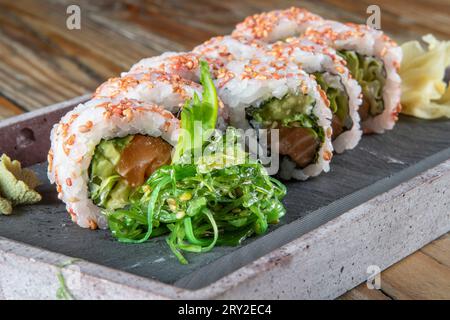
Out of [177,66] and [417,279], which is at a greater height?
[177,66]

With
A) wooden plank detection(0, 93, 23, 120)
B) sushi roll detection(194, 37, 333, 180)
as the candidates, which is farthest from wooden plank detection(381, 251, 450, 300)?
wooden plank detection(0, 93, 23, 120)

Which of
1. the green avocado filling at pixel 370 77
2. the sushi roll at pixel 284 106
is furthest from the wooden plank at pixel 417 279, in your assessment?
the green avocado filling at pixel 370 77

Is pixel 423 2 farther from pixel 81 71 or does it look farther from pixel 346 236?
pixel 346 236

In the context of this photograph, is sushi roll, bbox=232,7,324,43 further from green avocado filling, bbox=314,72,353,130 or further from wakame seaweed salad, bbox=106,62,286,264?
wakame seaweed salad, bbox=106,62,286,264

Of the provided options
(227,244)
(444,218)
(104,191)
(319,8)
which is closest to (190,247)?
(227,244)

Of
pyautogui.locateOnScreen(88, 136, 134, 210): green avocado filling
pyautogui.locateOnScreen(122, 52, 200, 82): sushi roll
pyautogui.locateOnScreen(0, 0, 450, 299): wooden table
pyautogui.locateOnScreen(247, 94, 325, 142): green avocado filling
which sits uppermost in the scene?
pyautogui.locateOnScreen(122, 52, 200, 82): sushi roll

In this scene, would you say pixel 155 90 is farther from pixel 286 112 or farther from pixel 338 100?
pixel 338 100

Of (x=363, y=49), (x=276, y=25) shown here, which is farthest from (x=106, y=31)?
(x=363, y=49)
